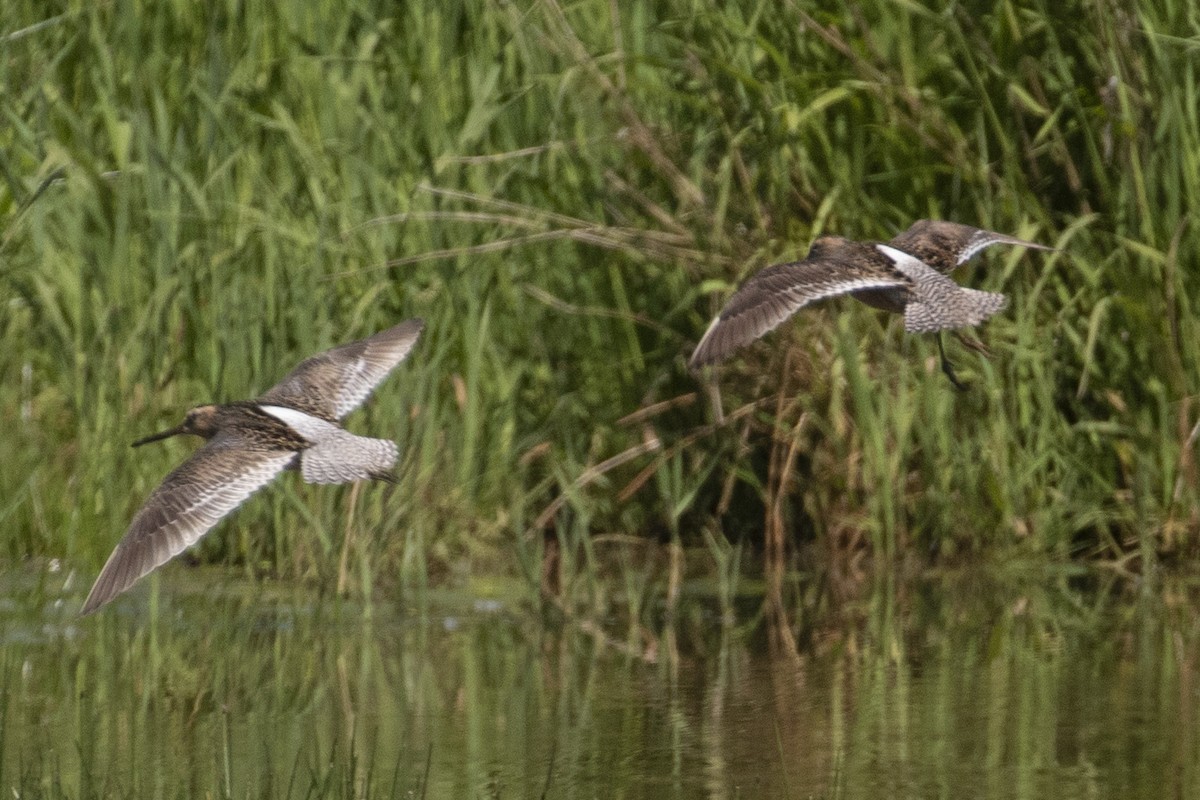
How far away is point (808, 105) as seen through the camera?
20.6 feet

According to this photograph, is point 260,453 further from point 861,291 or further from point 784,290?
point 861,291

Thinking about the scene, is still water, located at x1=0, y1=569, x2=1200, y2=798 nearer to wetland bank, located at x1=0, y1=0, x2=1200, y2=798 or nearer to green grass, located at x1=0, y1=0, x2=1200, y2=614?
wetland bank, located at x1=0, y1=0, x2=1200, y2=798

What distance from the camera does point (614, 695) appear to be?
16.2ft

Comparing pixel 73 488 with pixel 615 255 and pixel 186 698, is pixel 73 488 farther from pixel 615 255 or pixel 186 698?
pixel 615 255

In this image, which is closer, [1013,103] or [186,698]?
[186,698]

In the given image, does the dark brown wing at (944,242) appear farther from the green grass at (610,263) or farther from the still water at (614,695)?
the still water at (614,695)

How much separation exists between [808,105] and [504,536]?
5.20 feet

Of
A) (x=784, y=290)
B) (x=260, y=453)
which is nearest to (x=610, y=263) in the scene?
(x=784, y=290)

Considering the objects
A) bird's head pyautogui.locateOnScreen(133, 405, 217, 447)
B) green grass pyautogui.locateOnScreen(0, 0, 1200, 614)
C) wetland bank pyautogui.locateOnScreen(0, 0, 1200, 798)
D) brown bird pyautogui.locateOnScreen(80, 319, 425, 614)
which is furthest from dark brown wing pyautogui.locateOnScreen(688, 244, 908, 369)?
bird's head pyautogui.locateOnScreen(133, 405, 217, 447)

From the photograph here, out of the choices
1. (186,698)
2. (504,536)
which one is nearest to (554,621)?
(504,536)

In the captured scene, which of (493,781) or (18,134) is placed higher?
(18,134)

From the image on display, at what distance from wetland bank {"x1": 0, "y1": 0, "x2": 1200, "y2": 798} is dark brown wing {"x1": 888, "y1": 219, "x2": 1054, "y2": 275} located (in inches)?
20.6

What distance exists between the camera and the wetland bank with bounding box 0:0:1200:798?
573cm

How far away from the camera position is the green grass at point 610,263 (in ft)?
19.8
